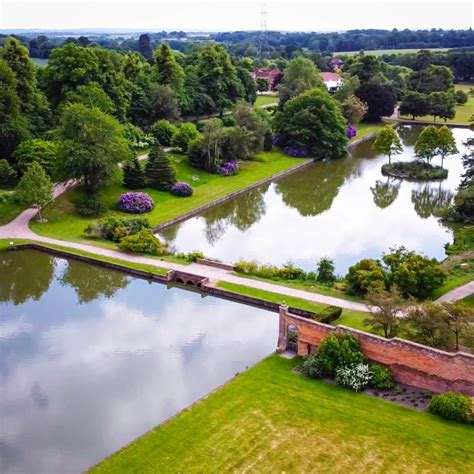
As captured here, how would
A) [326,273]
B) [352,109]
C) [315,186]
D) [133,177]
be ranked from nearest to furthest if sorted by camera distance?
[326,273]
[133,177]
[315,186]
[352,109]

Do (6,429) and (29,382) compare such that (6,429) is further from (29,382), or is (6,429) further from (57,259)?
(57,259)

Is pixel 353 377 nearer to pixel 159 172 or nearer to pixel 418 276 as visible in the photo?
pixel 418 276

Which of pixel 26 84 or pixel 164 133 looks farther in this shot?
pixel 164 133

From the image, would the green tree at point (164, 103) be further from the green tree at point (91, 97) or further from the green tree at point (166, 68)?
the green tree at point (91, 97)

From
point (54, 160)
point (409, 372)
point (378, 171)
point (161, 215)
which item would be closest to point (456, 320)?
point (409, 372)

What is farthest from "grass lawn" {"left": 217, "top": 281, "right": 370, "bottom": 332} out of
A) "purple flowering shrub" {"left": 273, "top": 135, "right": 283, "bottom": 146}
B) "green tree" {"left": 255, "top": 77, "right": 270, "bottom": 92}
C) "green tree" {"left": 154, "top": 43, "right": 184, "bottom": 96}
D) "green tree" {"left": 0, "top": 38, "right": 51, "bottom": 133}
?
"green tree" {"left": 255, "top": 77, "right": 270, "bottom": 92}

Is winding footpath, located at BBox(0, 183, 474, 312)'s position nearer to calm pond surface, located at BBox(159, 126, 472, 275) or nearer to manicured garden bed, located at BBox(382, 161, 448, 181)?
calm pond surface, located at BBox(159, 126, 472, 275)

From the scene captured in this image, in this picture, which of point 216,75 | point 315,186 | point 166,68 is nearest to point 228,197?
point 315,186
